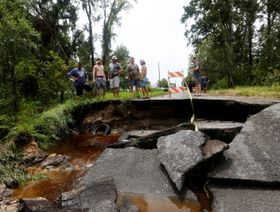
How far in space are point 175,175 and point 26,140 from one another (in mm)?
4779

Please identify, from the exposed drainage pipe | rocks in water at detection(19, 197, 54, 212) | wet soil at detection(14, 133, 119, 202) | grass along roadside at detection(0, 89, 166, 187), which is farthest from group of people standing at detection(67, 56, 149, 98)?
rocks in water at detection(19, 197, 54, 212)

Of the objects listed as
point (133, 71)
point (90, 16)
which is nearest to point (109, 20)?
point (90, 16)

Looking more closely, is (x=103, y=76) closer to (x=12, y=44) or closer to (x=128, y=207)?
(x=12, y=44)

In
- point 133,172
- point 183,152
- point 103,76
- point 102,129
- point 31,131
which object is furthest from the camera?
point 103,76

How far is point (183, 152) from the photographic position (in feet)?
18.9

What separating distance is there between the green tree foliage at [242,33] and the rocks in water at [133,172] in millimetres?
17965

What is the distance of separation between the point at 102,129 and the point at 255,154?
6429mm

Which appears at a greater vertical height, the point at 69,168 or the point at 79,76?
the point at 79,76

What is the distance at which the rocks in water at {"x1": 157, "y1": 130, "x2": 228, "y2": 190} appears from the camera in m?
5.40

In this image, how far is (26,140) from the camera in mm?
8570

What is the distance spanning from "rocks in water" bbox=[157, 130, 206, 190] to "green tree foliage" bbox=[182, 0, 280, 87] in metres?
17.9

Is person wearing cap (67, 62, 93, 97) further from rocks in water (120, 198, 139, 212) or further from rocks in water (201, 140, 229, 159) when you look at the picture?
rocks in water (120, 198, 139, 212)

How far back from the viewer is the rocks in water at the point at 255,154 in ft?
17.9

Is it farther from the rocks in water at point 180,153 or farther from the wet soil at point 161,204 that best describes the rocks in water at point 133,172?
the rocks in water at point 180,153
